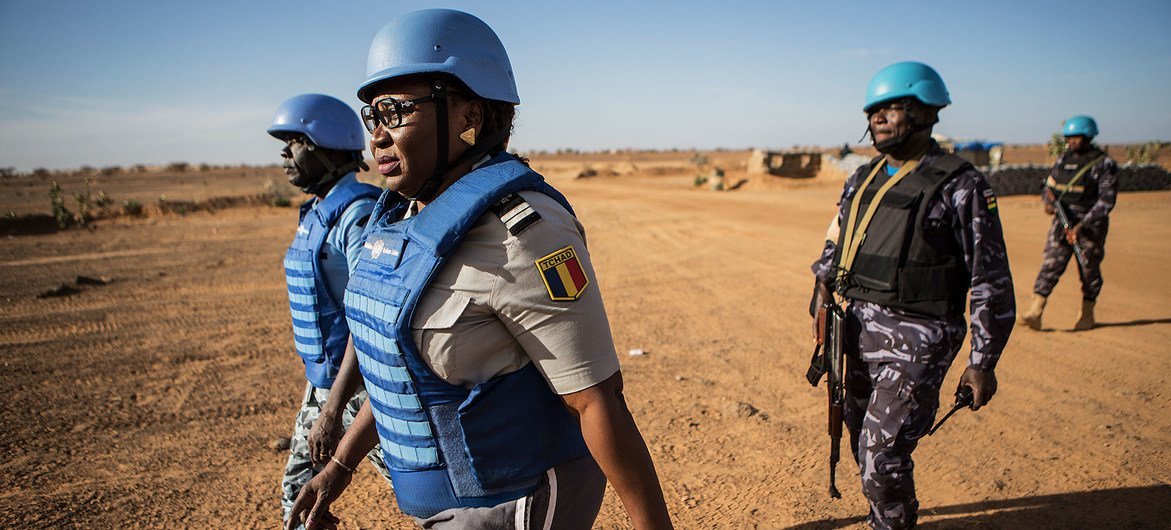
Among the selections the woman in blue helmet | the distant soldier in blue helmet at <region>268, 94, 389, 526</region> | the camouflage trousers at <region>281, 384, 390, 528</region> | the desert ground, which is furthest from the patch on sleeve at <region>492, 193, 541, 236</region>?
the desert ground

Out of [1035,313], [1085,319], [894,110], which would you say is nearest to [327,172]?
[894,110]

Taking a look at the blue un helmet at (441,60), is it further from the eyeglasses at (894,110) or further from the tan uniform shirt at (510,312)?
the eyeglasses at (894,110)

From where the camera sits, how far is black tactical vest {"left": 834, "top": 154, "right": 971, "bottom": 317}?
278 cm

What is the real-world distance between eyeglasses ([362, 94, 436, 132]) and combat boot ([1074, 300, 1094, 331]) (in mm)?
7616

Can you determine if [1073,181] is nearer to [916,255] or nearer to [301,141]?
[916,255]

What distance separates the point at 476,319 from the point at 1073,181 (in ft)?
26.6

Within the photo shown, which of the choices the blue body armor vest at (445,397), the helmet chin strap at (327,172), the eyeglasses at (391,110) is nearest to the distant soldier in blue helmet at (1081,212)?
the helmet chin strap at (327,172)

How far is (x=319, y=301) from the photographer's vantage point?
2758 mm

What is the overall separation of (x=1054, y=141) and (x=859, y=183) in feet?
96.6

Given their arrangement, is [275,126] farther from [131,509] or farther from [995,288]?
[995,288]

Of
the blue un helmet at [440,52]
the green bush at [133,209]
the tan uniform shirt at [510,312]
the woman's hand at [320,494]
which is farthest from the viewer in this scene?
the green bush at [133,209]

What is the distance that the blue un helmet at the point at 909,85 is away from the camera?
2.98m

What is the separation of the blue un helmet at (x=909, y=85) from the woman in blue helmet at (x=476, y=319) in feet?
7.28

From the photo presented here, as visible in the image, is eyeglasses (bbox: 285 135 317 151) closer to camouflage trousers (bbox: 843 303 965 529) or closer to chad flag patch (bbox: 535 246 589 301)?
chad flag patch (bbox: 535 246 589 301)
